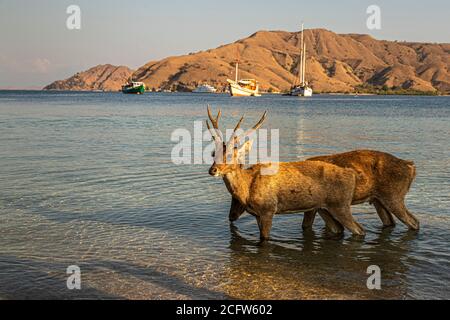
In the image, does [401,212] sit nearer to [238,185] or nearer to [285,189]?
[285,189]

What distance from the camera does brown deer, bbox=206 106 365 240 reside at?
11969mm

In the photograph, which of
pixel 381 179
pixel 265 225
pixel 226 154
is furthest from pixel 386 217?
pixel 226 154

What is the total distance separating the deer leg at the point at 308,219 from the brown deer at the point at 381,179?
20.8 inches

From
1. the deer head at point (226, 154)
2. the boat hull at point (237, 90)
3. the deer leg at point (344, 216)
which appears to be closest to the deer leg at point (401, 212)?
the deer leg at point (344, 216)

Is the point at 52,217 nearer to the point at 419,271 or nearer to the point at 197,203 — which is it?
the point at 197,203

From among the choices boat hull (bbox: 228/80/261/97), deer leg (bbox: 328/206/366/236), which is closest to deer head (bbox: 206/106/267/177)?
deer leg (bbox: 328/206/366/236)

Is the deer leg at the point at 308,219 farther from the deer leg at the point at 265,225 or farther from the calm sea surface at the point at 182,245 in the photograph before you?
the deer leg at the point at 265,225

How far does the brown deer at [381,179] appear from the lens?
494 inches

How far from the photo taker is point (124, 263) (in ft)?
35.2

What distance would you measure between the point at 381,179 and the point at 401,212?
92 centimetres

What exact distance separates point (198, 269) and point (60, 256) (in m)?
2.76

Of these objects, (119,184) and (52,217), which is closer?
(52,217)

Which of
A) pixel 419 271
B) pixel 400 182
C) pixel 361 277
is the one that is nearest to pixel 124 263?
pixel 361 277
